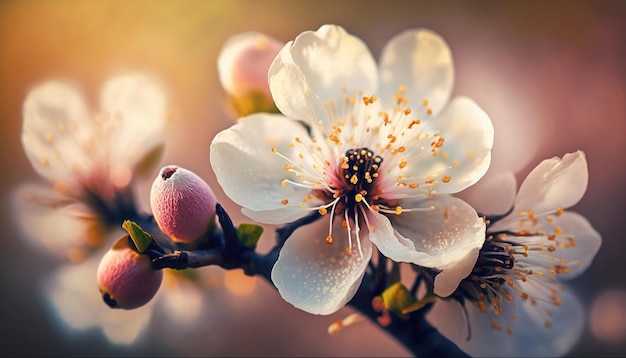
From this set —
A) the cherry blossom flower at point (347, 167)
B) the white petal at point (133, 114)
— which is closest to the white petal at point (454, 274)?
the cherry blossom flower at point (347, 167)

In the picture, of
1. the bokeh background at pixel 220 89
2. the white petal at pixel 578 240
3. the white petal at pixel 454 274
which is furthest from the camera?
the bokeh background at pixel 220 89

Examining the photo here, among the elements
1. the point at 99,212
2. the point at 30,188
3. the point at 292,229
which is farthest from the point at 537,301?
the point at 30,188

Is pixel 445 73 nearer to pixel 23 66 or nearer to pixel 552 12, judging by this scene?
pixel 552 12

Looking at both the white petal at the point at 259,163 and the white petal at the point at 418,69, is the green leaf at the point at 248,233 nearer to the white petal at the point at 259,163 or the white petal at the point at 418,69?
the white petal at the point at 259,163

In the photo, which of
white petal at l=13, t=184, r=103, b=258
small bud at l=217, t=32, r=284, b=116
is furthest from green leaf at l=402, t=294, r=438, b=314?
white petal at l=13, t=184, r=103, b=258

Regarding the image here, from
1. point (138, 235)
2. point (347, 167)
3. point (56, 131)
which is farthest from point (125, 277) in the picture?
point (56, 131)

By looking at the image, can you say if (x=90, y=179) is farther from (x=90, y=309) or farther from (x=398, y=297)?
(x=398, y=297)
